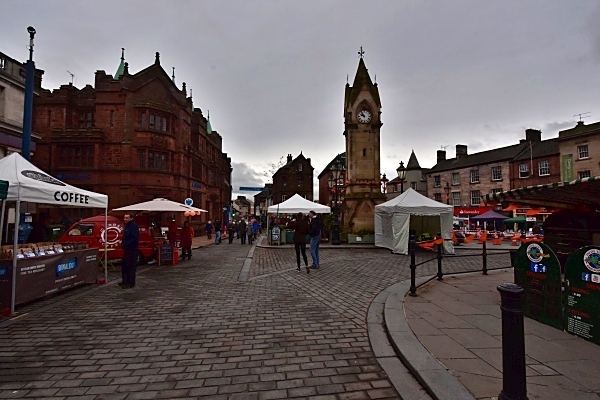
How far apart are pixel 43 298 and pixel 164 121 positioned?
2146 cm

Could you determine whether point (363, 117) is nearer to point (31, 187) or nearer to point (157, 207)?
point (157, 207)

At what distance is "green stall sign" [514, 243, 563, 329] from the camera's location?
4.48m

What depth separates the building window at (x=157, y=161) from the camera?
2466 centimetres

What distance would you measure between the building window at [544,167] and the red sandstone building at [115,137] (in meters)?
35.9

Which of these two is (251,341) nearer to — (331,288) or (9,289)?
(331,288)

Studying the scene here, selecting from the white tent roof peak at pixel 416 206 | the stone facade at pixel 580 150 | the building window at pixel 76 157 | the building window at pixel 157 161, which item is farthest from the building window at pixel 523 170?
the building window at pixel 76 157

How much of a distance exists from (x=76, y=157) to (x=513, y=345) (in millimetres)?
29078

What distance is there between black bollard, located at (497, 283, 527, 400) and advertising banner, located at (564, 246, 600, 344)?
89.0 inches

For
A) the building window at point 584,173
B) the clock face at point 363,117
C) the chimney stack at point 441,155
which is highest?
the chimney stack at point 441,155

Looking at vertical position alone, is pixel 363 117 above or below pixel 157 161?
above

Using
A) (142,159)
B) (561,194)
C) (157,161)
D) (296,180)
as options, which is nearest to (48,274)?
(561,194)

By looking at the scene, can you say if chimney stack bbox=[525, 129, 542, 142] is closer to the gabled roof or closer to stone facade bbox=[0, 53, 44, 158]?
the gabled roof

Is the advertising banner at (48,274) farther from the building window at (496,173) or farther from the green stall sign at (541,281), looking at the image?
the building window at (496,173)

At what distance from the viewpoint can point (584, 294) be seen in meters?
4.03
